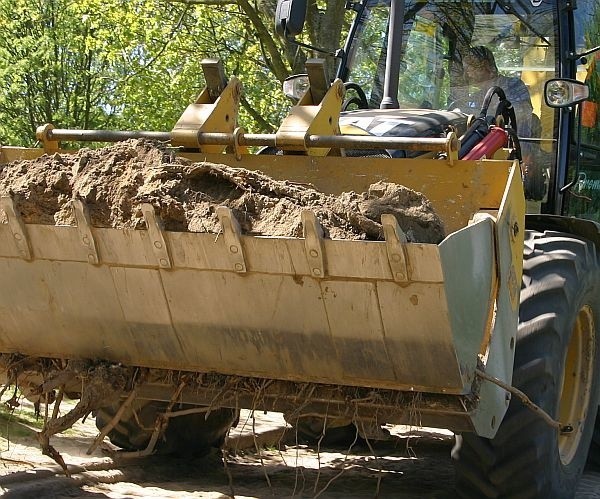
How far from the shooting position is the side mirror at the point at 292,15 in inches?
228

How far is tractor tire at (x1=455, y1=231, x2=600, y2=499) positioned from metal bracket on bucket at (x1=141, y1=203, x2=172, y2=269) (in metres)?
1.61

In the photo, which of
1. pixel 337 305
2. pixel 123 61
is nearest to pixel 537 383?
pixel 337 305

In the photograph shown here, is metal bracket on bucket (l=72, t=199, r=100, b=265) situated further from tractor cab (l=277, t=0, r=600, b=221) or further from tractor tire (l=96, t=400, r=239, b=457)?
tractor cab (l=277, t=0, r=600, b=221)

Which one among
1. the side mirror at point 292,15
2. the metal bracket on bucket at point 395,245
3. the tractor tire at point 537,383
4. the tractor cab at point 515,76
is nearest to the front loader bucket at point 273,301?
the metal bracket on bucket at point 395,245

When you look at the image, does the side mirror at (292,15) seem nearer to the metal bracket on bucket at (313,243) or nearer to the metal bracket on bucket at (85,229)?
the metal bracket on bucket at (85,229)

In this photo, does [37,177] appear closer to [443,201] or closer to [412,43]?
[443,201]

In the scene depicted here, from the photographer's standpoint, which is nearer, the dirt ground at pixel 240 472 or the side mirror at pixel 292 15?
the dirt ground at pixel 240 472

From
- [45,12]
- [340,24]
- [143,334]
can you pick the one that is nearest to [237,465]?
[143,334]

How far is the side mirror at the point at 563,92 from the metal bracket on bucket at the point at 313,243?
7.92 ft

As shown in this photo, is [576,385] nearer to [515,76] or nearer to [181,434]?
[515,76]

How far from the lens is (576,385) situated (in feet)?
18.8

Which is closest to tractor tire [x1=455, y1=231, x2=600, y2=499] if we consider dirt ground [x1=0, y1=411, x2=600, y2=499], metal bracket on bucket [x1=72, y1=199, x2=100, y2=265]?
dirt ground [x1=0, y1=411, x2=600, y2=499]

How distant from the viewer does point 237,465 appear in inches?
259

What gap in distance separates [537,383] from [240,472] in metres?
2.14
